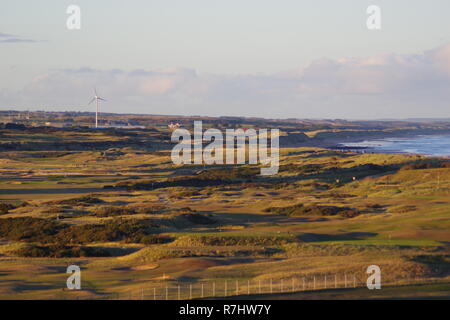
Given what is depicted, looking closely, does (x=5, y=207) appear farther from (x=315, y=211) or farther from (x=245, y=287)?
(x=245, y=287)

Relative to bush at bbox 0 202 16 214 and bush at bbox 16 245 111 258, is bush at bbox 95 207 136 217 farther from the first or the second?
bush at bbox 16 245 111 258

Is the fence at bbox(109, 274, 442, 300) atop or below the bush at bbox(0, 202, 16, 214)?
atop

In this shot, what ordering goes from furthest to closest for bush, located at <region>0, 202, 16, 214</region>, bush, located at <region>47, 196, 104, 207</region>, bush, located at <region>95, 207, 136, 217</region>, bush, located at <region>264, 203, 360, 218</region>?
1. bush, located at <region>47, 196, 104, 207</region>
2. bush, located at <region>0, 202, 16, 214</region>
3. bush, located at <region>264, 203, 360, 218</region>
4. bush, located at <region>95, 207, 136, 217</region>

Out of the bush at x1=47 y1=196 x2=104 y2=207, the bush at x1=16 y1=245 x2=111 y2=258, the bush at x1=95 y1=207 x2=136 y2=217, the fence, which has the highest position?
the fence

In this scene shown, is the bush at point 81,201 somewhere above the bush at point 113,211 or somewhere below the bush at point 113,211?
below

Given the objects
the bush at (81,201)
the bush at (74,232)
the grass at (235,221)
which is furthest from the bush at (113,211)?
the bush at (74,232)

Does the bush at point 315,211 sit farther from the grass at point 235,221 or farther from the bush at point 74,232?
the bush at point 74,232

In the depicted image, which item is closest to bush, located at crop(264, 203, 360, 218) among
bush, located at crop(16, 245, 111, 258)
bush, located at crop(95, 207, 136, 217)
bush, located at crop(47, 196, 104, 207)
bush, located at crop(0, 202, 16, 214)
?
bush, located at crop(95, 207, 136, 217)

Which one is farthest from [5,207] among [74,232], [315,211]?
[315,211]

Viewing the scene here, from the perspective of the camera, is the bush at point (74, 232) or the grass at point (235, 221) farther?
the bush at point (74, 232)

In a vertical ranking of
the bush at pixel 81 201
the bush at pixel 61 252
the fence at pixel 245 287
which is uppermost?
the fence at pixel 245 287
